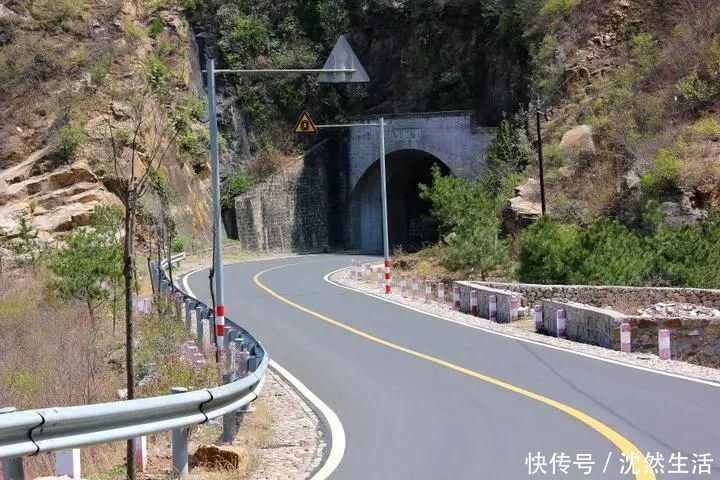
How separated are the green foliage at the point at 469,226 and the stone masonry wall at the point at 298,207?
12604 mm

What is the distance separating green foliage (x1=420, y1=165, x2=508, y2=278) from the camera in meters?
29.7

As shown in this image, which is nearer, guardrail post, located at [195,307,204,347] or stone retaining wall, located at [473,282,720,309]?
guardrail post, located at [195,307,204,347]

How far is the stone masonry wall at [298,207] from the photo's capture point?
46.6 m

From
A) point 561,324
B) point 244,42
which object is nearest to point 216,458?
Answer: point 561,324

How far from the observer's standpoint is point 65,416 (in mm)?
5406

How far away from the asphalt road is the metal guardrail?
4.11 ft

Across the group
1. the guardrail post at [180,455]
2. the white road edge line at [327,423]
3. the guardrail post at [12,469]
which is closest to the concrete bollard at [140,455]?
the guardrail post at [180,455]

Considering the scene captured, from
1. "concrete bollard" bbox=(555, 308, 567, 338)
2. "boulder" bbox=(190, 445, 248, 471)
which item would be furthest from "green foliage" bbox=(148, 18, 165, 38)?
"boulder" bbox=(190, 445, 248, 471)

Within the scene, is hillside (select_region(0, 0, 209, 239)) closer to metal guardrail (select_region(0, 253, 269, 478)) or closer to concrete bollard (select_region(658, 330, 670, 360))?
concrete bollard (select_region(658, 330, 670, 360))

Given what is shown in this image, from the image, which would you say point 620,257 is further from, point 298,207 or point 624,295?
point 298,207

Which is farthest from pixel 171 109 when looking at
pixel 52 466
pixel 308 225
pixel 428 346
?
pixel 52 466

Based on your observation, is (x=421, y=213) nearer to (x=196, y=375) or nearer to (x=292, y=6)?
(x=292, y=6)

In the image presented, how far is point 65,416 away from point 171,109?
135 feet

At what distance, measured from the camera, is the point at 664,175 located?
30922mm
